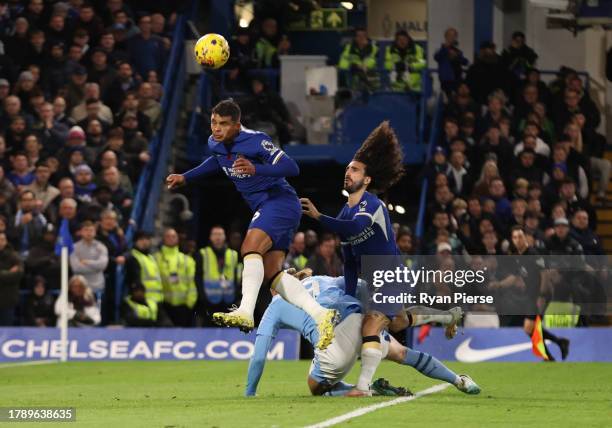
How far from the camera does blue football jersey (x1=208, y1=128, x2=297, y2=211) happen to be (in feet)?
40.2

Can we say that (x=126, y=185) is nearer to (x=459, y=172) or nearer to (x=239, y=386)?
(x=459, y=172)

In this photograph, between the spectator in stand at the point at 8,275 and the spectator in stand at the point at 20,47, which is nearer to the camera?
the spectator in stand at the point at 8,275

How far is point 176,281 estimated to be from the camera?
20.5m

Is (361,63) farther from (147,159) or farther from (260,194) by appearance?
(260,194)

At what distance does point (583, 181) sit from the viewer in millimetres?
23328

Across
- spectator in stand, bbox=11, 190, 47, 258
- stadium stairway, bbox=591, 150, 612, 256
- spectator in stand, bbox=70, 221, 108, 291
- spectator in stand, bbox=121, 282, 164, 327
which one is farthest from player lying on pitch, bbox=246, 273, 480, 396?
stadium stairway, bbox=591, 150, 612, 256

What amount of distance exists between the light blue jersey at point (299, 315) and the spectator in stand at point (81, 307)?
25.4 ft

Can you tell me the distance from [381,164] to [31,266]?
889cm

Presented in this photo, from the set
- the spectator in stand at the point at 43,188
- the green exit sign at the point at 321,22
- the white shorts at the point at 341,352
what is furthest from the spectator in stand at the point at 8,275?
the green exit sign at the point at 321,22

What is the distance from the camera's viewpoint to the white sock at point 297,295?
11703mm

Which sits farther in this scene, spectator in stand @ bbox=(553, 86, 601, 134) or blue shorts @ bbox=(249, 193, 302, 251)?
spectator in stand @ bbox=(553, 86, 601, 134)

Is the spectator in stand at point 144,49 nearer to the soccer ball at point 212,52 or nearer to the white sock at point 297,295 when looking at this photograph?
the soccer ball at point 212,52

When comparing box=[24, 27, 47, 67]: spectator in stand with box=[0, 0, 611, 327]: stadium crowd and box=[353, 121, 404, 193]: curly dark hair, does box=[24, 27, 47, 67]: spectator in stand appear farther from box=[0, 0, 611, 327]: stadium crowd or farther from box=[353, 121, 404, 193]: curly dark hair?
box=[353, 121, 404, 193]: curly dark hair

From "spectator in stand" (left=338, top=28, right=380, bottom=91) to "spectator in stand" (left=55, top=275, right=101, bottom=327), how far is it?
7401 millimetres
